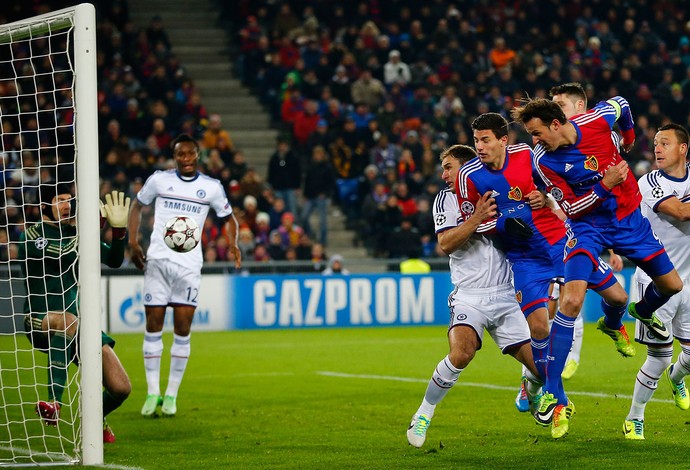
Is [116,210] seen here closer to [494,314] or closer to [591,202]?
[494,314]

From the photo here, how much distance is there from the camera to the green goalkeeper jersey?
786 cm

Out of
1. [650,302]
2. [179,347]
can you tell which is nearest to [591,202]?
[650,302]

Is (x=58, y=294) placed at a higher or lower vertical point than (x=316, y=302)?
higher

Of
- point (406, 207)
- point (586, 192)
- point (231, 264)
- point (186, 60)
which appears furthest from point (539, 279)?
point (186, 60)

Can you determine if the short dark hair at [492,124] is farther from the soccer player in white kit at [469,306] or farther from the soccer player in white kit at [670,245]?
the soccer player in white kit at [670,245]

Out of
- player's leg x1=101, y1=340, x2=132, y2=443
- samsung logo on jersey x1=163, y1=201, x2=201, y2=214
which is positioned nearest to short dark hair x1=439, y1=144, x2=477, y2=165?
player's leg x1=101, y1=340, x2=132, y2=443

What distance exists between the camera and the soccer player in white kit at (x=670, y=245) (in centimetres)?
802

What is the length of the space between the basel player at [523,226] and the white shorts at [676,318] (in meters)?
0.90

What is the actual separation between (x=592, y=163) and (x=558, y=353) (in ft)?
4.79

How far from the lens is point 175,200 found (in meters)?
10.2

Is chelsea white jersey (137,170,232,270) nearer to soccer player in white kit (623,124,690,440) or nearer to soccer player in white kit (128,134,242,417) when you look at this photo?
soccer player in white kit (128,134,242,417)

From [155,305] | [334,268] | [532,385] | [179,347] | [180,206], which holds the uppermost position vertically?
[180,206]

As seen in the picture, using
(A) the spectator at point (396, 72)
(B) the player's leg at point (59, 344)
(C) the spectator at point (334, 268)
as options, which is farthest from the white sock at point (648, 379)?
(A) the spectator at point (396, 72)

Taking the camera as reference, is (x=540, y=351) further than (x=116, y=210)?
Yes
